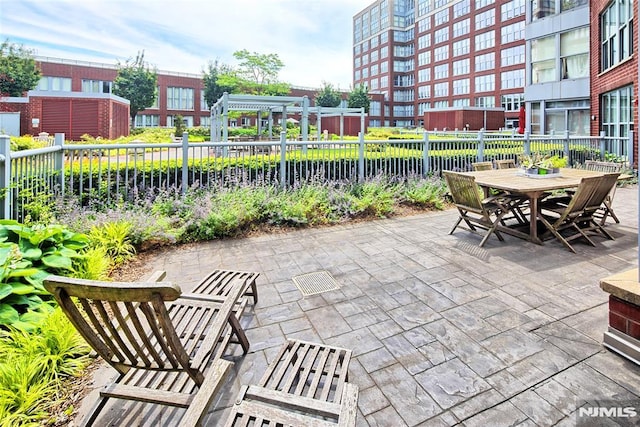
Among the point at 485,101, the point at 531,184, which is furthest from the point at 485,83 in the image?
the point at 531,184

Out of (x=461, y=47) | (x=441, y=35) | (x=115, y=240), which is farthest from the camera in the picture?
(x=441, y=35)

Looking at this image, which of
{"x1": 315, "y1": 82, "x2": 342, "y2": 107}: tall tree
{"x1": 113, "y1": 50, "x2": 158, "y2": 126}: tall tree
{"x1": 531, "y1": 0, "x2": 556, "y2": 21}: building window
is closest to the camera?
{"x1": 531, "y1": 0, "x2": 556, "y2": 21}: building window

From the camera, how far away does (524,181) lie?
16.7 feet

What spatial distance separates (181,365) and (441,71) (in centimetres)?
5262

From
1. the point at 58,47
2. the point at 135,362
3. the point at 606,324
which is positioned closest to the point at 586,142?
the point at 606,324

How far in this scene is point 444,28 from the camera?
46781mm

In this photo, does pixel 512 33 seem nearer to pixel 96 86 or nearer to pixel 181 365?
pixel 96 86

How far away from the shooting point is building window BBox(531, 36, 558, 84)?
17.5 metres

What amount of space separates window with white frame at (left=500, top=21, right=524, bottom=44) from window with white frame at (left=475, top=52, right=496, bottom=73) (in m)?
1.89

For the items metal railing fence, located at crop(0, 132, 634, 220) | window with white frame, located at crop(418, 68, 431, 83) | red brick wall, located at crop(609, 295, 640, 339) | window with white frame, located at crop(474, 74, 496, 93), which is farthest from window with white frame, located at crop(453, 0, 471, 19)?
red brick wall, located at crop(609, 295, 640, 339)

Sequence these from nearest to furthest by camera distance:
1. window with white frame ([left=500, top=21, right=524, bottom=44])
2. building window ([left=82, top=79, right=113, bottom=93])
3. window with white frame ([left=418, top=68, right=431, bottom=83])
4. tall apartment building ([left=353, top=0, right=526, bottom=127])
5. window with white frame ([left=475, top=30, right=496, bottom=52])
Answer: window with white frame ([left=500, top=21, right=524, bottom=44]), building window ([left=82, top=79, right=113, bottom=93]), tall apartment building ([left=353, top=0, right=526, bottom=127]), window with white frame ([left=475, top=30, right=496, bottom=52]), window with white frame ([left=418, top=68, right=431, bottom=83])

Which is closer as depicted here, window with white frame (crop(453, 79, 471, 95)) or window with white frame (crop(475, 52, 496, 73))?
window with white frame (crop(475, 52, 496, 73))

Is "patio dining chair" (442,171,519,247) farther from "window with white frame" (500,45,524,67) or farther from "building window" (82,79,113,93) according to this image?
"building window" (82,79,113,93)

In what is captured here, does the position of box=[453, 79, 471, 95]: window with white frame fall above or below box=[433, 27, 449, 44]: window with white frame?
below
